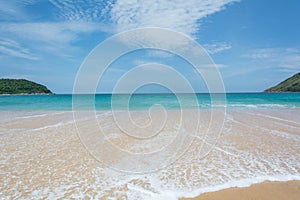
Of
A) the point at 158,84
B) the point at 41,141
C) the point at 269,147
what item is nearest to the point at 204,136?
the point at 269,147

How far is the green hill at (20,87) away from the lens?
345 ft

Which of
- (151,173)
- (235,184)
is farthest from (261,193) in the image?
(151,173)

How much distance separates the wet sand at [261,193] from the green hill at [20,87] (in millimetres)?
121862

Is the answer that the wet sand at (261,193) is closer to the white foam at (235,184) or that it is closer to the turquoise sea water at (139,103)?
the white foam at (235,184)

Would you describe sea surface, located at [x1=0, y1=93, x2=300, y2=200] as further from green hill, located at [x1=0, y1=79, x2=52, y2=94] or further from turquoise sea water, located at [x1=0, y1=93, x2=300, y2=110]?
green hill, located at [x1=0, y1=79, x2=52, y2=94]

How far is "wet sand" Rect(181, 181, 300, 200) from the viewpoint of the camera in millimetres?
3881

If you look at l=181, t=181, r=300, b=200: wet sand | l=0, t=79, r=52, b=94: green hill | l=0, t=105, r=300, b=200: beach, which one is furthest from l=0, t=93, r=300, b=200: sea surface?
l=0, t=79, r=52, b=94: green hill

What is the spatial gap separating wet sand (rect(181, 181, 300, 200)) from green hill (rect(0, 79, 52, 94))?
400 feet

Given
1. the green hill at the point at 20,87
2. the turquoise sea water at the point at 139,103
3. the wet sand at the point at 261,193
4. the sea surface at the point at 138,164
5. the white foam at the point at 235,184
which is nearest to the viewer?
the wet sand at the point at 261,193

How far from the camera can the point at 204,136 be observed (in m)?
9.60

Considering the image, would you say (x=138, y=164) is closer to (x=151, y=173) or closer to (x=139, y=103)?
(x=151, y=173)

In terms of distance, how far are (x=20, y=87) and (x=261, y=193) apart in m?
129

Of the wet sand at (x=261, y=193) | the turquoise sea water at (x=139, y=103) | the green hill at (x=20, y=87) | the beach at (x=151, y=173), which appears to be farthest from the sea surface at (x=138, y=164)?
the green hill at (x=20, y=87)

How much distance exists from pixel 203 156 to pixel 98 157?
327 centimetres
